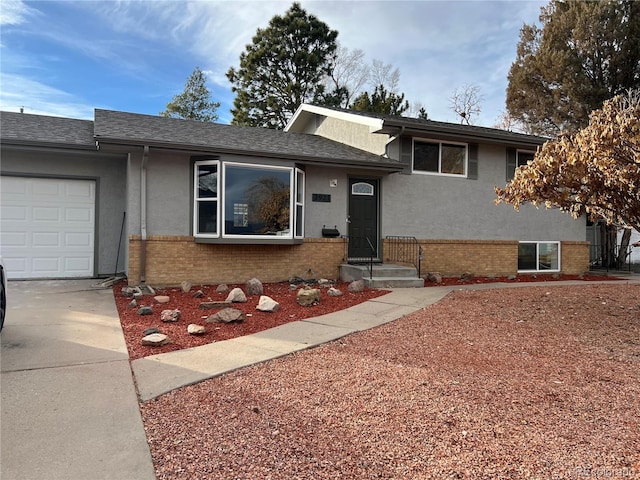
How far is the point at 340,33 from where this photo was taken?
2767cm

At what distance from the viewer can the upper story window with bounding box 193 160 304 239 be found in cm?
895

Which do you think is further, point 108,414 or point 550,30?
point 550,30

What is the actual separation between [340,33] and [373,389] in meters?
28.8

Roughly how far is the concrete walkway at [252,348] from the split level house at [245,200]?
264cm

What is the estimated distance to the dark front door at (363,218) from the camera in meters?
10.8

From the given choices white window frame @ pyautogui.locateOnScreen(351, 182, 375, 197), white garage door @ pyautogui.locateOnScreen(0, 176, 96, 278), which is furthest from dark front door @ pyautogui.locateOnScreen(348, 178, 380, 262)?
white garage door @ pyautogui.locateOnScreen(0, 176, 96, 278)

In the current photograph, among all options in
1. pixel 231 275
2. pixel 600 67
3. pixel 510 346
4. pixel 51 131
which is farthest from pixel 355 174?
pixel 600 67

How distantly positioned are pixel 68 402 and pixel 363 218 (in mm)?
8516

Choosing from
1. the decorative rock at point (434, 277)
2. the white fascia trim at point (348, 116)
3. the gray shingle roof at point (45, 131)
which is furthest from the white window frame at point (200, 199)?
the decorative rock at point (434, 277)

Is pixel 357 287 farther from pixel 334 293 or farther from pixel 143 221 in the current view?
pixel 143 221

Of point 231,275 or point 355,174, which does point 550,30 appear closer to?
point 355,174

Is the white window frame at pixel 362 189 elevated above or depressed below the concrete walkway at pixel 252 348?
above

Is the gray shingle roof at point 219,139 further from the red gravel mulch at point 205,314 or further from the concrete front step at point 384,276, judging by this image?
the red gravel mulch at point 205,314

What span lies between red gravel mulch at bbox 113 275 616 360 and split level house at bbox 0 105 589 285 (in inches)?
37.8
